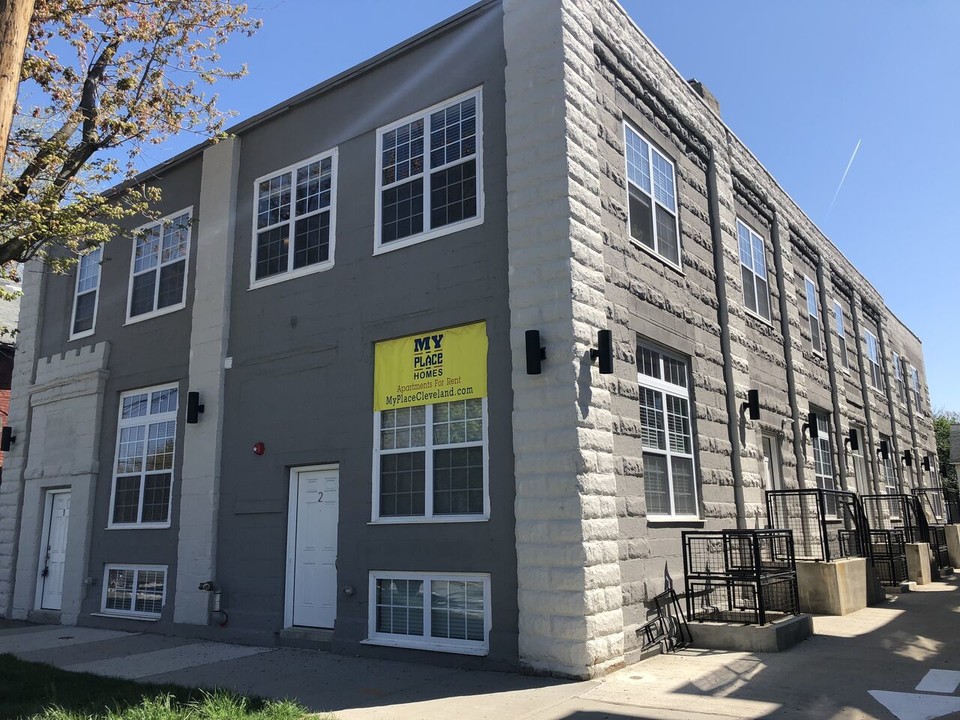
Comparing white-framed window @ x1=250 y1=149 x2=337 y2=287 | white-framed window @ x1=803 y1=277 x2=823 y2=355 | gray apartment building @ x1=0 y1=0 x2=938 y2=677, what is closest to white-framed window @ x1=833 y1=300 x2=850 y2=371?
white-framed window @ x1=803 y1=277 x2=823 y2=355

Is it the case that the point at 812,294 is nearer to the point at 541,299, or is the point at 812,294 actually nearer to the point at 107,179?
the point at 541,299

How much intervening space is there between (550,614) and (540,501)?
116 cm

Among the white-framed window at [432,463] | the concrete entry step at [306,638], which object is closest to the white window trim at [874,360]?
the white-framed window at [432,463]

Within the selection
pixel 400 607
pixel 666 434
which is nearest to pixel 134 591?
pixel 400 607

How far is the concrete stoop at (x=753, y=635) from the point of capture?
861 cm

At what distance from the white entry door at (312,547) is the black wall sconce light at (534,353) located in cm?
357

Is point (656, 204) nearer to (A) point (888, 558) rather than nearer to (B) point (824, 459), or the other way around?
(A) point (888, 558)

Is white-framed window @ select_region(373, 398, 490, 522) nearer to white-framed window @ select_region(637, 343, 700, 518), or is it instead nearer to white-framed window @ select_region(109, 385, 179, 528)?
white-framed window @ select_region(637, 343, 700, 518)

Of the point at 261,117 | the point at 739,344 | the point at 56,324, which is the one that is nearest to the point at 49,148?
the point at 261,117

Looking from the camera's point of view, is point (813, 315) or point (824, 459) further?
point (813, 315)

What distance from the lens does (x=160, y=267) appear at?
14281mm

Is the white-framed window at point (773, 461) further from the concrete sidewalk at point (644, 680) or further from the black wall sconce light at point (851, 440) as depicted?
the black wall sconce light at point (851, 440)

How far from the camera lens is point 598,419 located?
8.65 m

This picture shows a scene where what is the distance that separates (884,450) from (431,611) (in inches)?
672
